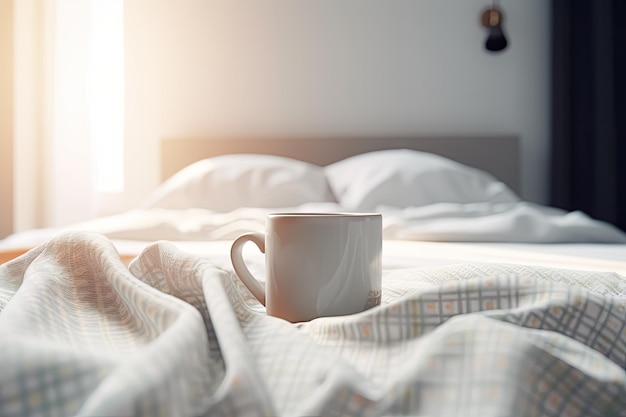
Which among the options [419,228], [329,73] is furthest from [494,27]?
[419,228]

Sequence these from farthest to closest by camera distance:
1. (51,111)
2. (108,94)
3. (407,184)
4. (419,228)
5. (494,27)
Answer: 1. (494,27)
2. (108,94)
3. (51,111)
4. (407,184)
5. (419,228)

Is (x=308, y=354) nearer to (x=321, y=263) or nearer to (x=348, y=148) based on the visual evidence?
(x=321, y=263)

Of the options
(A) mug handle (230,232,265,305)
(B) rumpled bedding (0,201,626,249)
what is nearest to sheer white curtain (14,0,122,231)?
(B) rumpled bedding (0,201,626,249)

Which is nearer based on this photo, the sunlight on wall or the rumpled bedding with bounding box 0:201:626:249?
the rumpled bedding with bounding box 0:201:626:249

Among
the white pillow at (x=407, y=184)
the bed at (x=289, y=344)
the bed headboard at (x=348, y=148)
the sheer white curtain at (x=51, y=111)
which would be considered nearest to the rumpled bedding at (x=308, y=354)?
the bed at (x=289, y=344)

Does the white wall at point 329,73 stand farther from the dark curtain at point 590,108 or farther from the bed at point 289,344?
the bed at point 289,344

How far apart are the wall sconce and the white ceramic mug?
260 cm

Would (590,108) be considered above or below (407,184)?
above

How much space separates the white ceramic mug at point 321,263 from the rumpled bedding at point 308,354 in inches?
1.6

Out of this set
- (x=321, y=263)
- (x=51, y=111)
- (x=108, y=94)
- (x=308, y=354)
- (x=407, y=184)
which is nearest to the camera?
(x=308, y=354)

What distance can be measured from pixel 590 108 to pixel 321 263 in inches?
106

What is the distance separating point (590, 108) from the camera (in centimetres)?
296

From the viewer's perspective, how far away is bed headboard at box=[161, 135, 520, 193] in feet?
9.48

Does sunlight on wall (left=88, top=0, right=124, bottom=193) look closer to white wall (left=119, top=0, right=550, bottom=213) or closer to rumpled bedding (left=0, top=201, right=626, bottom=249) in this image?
white wall (left=119, top=0, right=550, bottom=213)
